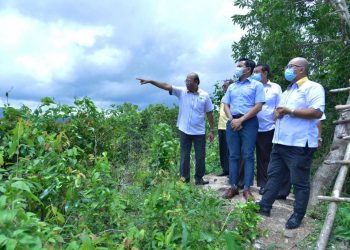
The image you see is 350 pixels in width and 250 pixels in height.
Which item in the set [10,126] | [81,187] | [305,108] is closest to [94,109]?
[10,126]

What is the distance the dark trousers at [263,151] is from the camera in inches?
215

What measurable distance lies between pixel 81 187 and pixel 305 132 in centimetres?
222

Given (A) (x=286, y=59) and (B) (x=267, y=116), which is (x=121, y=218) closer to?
(B) (x=267, y=116)

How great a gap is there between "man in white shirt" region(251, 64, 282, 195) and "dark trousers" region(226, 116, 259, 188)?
1.89ft

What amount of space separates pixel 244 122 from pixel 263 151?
0.90m

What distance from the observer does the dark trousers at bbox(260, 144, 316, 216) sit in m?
4.21

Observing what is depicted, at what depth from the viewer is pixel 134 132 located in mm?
9727

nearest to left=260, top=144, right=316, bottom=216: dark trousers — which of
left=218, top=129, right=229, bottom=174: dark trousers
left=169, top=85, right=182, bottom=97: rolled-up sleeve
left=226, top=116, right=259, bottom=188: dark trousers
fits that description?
left=226, top=116, right=259, bottom=188: dark trousers

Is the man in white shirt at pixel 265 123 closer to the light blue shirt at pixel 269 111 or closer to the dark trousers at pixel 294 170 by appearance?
the light blue shirt at pixel 269 111

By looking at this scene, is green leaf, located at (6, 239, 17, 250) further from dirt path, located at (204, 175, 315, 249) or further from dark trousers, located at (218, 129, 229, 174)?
dark trousers, located at (218, 129, 229, 174)

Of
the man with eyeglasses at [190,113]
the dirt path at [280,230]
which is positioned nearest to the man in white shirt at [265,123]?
the dirt path at [280,230]

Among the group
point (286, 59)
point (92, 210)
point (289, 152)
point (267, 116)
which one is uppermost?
point (286, 59)

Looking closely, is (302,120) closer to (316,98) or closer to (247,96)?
(316,98)

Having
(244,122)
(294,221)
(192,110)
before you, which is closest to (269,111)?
(244,122)
